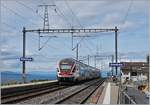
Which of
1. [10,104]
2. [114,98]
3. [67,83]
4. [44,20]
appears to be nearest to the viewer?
[10,104]

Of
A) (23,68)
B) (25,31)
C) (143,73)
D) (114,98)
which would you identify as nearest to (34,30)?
(25,31)

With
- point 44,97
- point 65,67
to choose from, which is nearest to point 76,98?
point 44,97

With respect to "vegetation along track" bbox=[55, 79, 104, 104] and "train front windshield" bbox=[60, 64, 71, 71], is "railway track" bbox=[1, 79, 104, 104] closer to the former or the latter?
"vegetation along track" bbox=[55, 79, 104, 104]

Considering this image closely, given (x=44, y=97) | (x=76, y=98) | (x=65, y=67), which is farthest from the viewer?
(x=65, y=67)

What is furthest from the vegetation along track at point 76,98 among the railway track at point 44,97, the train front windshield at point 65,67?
the train front windshield at point 65,67

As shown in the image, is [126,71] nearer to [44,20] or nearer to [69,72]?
[69,72]

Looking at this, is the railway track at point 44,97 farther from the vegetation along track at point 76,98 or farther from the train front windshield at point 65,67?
the train front windshield at point 65,67

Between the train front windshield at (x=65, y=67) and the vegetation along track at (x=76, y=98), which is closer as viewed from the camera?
the vegetation along track at (x=76, y=98)

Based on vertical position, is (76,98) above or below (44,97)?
below

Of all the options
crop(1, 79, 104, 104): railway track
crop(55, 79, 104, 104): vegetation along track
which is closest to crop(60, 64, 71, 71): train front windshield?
crop(55, 79, 104, 104): vegetation along track

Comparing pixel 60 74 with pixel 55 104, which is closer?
pixel 55 104

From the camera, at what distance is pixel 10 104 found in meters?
20.8

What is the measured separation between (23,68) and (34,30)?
415 centimetres

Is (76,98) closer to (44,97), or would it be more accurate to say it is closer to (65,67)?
(44,97)
